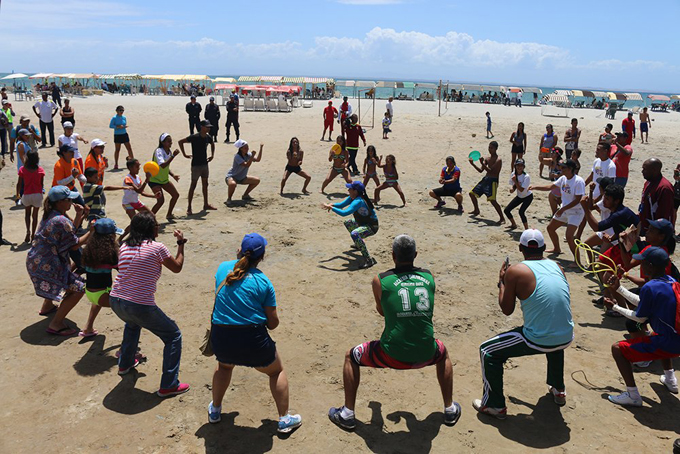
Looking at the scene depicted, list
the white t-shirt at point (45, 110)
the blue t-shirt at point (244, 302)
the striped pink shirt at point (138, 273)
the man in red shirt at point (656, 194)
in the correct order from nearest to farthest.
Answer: the blue t-shirt at point (244, 302), the striped pink shirt at point (138, 273), the man in red shirt at point (656, 194), the white t-shirt at point (45, 110)

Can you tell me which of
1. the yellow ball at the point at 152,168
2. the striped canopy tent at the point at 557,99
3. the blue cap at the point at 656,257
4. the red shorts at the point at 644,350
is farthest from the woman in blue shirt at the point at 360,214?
the striped canopy tent at the point at 557,99

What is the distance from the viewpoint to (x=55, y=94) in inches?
936

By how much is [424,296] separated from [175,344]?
2483 mm

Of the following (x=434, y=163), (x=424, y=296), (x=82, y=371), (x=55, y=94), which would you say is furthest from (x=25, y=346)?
(x=55, y=94)

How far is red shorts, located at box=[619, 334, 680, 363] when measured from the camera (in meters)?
4.46

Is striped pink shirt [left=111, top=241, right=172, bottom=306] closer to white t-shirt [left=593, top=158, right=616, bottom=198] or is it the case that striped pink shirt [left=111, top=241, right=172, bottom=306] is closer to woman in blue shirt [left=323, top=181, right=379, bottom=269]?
woman in blue shirt [left=323, top=181, right=379, bottom=269]

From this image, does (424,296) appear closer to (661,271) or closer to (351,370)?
(351,370)

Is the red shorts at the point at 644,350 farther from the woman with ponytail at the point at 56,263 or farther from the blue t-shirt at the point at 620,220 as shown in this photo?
the woman with ponytail at the point at 56,263

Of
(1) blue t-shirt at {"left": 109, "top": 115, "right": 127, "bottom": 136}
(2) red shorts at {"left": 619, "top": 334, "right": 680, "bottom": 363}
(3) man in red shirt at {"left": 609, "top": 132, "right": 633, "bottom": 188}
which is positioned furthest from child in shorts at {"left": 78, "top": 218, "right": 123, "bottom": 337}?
(1) blue t-shirt at {"left": 109, "top": 115, "right": 127, "bottom": 136}

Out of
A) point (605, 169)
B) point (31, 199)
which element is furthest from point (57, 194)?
point (605, 169)

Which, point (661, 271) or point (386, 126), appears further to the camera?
point (386, 126)

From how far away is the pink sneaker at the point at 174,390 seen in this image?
4.71 metres

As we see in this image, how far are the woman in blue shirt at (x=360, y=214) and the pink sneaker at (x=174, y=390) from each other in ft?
13.1

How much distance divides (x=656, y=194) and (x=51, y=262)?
26.2 ft
